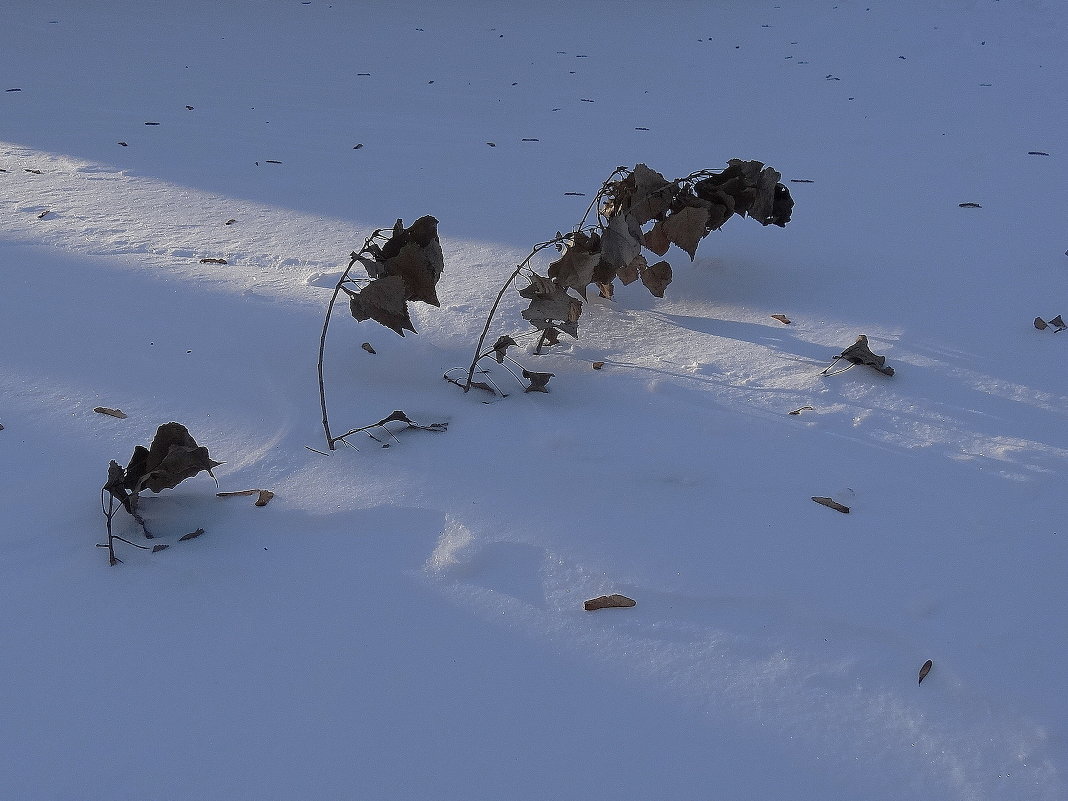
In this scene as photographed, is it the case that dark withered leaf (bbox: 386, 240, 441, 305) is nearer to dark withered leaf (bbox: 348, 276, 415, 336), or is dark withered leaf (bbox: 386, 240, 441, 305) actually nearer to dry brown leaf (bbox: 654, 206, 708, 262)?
dark withered leaf (bbox: 348, 276, 415, 336)

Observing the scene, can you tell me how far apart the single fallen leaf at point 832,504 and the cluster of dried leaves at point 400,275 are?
72 centimetres

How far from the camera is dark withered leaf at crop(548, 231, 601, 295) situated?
1.79 metres

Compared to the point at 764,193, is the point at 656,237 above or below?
below

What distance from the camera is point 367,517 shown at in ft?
4.75

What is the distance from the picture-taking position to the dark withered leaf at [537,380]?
179 cm

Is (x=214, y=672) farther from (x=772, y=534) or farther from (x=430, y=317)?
(x=430, y=317)

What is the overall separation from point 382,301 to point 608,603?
0.65m

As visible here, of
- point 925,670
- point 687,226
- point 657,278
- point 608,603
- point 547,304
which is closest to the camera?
point 925,670

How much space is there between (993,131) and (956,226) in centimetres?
130

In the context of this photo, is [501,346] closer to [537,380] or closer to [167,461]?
[537,380]

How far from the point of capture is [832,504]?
147 cm

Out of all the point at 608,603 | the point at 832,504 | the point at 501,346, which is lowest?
the point at 608,603

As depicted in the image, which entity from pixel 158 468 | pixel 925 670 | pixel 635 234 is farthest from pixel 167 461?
pixel 925 670

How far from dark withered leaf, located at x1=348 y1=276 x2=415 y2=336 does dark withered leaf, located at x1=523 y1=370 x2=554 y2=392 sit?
30 cm
